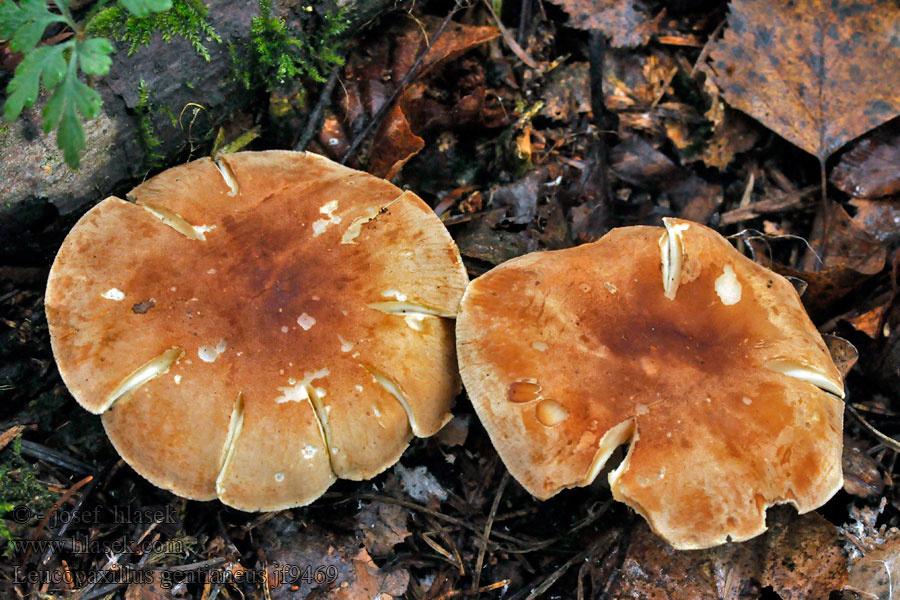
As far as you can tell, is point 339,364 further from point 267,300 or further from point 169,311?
point 169,311

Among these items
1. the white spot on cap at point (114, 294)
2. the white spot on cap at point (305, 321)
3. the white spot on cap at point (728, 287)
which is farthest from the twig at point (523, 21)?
the white spot on cap at point (114, 294)

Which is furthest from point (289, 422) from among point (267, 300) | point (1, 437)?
point (1, 437)

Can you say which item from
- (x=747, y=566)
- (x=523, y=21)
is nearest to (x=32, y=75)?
(x=523, y=21)

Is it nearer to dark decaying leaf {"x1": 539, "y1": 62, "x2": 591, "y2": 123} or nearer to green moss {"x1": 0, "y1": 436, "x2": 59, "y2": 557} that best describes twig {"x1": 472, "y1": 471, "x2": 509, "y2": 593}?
green moss {"x1": 0, "y1": 436, "x2": 59, "y2": 557}

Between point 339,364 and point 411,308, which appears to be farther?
point 411,308

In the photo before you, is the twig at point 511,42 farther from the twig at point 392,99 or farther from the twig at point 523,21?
the twig at point 392,99

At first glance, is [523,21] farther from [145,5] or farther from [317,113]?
[145,5]
